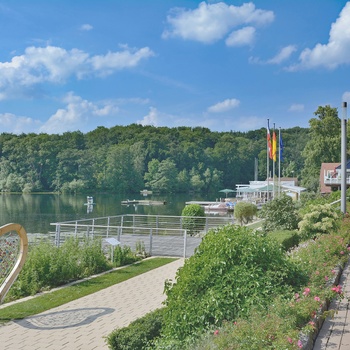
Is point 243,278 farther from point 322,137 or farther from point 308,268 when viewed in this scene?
point 322,137

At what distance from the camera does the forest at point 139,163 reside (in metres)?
97.2

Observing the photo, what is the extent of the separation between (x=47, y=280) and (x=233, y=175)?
316 ft

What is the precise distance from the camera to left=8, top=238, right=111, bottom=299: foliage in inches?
387

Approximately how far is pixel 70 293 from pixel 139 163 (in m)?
92.2

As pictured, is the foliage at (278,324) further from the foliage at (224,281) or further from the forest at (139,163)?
the forest at (139,163)

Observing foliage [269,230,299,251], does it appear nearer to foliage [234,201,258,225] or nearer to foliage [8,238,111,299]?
foliage [8,238,111,299]

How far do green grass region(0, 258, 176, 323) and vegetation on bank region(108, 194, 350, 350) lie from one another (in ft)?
11.2

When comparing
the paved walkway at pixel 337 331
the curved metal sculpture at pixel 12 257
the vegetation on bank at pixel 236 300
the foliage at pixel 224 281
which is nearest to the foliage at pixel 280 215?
the curved metal sculpture at pixel 12 257

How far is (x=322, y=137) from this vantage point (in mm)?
49156

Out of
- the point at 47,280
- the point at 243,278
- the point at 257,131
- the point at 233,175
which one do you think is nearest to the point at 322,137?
the point at 47,280

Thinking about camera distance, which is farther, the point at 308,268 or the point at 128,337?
the point at 308,268

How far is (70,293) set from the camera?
9.62 m

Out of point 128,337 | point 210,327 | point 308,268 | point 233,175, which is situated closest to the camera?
point 210,327

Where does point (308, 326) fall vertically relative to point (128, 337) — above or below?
above
